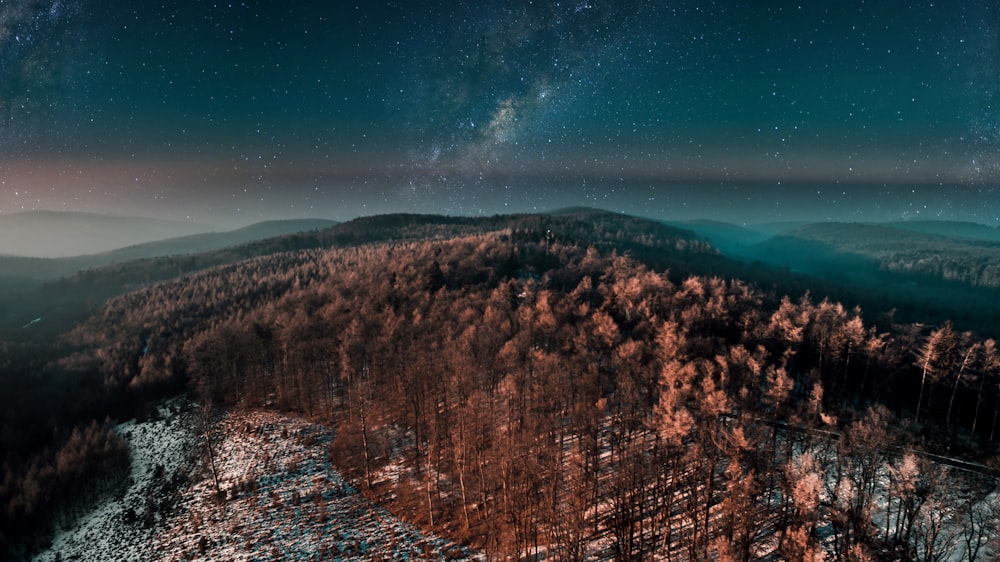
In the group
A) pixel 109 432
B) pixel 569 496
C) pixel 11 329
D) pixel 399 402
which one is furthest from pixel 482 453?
pixel 11 329

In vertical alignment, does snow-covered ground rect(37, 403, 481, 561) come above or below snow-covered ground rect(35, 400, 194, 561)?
above

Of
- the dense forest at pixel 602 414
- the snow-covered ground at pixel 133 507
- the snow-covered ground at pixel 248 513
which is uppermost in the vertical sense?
the dense forest at pixel 602 414

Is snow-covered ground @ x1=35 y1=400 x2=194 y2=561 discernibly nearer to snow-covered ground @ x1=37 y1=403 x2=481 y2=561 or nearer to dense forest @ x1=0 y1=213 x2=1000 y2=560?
snow-covered ground @ x1=37 y1=403 x2=481 y2=561

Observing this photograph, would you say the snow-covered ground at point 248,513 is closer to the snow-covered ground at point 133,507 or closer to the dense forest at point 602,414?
the snow-covered ground at point 133,507

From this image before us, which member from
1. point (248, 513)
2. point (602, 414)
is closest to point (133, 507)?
point (248, 513)

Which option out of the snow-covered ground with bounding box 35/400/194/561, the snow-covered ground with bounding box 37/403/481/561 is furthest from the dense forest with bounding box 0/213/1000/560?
the snow-covered ground with bounding box 35/400/194/561

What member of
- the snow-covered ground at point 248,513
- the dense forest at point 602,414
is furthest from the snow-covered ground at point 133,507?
the dense forest at point 602,414
